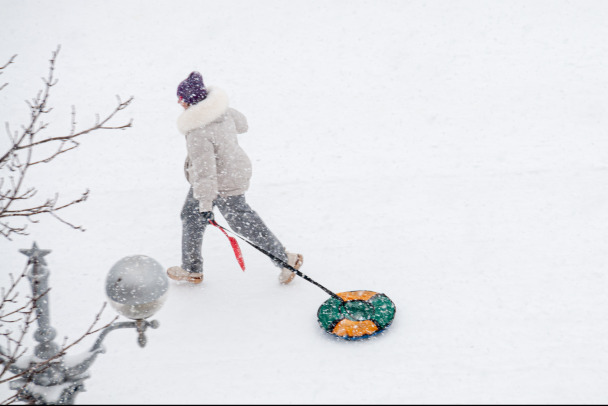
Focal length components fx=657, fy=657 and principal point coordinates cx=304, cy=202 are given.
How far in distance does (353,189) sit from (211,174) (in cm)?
247

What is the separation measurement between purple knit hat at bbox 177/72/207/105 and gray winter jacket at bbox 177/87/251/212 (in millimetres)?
57

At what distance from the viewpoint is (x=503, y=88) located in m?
8.82

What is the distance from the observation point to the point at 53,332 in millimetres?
3695

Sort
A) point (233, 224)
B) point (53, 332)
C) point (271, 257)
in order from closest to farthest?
point (53, 332)
point (271, 257)
point (233, 224)

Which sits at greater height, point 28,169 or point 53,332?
point 28,169

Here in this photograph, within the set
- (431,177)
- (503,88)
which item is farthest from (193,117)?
(503,88)

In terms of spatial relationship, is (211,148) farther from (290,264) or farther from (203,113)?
(290,264)

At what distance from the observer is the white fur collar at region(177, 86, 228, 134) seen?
486 cm

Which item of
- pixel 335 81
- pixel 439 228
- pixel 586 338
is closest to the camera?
pixel 586 338

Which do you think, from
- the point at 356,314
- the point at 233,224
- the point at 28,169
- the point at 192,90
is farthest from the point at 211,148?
the point at 28,169

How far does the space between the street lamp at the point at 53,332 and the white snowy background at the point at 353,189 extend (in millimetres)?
998

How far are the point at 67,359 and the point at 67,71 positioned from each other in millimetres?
7114

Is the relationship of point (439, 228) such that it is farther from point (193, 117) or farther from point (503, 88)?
point (503, 88)

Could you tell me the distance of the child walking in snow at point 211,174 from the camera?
4898 millimetres
